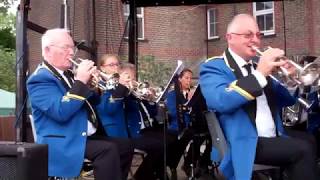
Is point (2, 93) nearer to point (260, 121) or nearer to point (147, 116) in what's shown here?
point (147, 116)

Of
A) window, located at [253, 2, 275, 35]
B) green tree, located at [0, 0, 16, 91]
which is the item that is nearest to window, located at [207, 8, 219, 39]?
window, located at [253, 2, 275, 35]

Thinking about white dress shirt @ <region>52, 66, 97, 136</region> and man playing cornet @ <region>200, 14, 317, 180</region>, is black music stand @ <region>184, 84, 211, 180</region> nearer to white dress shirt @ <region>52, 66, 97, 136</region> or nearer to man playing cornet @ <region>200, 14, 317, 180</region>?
white dress shirt @ <region>52, 66, 97, 136</region>

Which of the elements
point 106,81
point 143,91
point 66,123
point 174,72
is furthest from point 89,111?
point 143,91

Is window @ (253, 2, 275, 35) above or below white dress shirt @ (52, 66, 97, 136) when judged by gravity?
above

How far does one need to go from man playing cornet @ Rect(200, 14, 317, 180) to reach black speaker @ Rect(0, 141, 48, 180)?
1.21 m

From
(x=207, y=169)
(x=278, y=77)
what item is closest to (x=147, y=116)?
(x=207, y=169)

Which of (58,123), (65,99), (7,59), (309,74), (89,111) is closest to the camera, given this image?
(309,74)

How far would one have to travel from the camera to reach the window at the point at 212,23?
17284mm

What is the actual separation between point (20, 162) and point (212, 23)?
15.5 m

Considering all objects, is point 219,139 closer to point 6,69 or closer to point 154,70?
point 154,70

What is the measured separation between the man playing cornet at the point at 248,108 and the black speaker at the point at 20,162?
3.98 ft

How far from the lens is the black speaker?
300cm

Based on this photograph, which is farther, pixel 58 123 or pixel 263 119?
pixel 58 123

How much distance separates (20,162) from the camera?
9.86 ft
